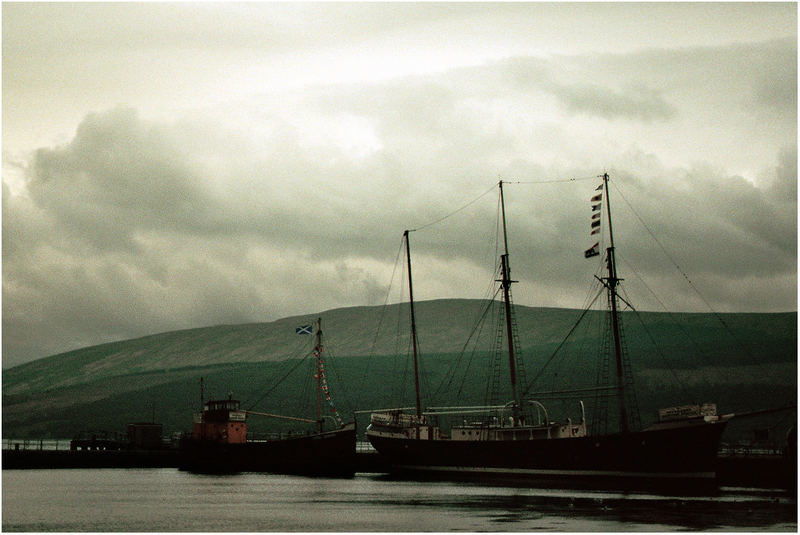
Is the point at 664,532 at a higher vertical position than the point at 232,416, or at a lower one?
lower

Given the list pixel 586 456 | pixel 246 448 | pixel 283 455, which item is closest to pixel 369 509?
pixel 586 456

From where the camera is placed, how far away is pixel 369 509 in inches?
2031

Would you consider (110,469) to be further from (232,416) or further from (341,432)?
(341,432)

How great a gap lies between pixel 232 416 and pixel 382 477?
19.7 metres

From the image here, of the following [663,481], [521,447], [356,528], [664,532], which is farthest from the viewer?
[521,447]

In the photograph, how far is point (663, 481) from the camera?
225ft

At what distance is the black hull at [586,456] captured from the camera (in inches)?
2645

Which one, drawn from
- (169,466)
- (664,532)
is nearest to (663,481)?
(664,532)

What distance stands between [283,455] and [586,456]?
32.4 meters

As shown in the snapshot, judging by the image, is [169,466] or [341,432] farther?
[169,466]

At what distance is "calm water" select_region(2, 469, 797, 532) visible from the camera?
142 ft

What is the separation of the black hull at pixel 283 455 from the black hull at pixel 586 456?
6269 mm

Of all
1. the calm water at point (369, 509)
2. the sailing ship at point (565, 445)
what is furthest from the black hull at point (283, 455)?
the calm water at point (369, 509)

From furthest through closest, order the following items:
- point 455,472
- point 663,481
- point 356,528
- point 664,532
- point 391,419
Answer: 1. point 391,419
2. point 455,472
3. point 663,481
4. point 356,528
5. point 664,532
